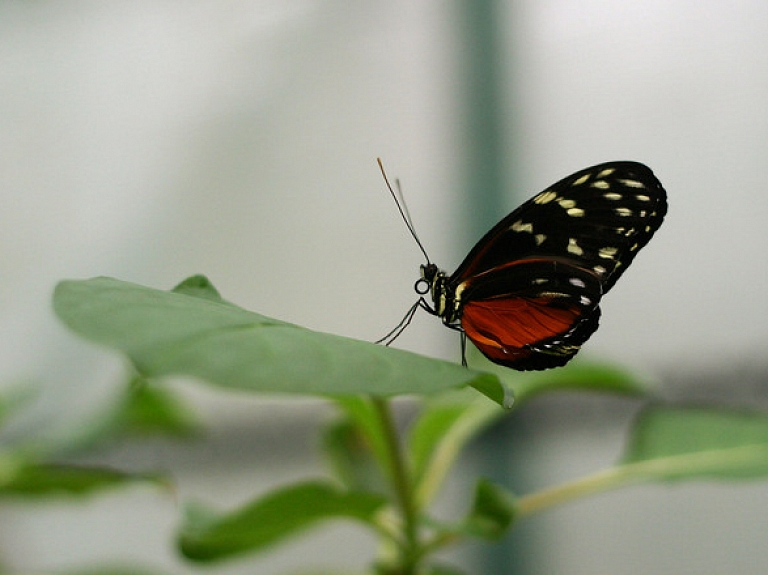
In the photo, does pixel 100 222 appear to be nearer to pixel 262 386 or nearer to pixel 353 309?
pixel 353 309

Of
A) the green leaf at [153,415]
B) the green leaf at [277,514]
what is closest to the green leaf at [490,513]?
the green leaf at [277,514]

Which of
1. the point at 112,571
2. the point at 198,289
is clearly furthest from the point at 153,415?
the point at 198,289

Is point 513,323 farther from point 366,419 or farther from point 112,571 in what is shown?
point 112,571

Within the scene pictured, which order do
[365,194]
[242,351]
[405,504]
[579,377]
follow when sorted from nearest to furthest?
[242,351] → [405,504] → [579,377] → [365,194]

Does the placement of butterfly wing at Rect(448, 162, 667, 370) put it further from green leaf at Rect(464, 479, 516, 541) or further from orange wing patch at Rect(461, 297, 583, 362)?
green leaf at Rect(464, 479, 516, 541)

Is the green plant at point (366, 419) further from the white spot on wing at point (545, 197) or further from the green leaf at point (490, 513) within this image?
the white spot on wing at point (545, 197)

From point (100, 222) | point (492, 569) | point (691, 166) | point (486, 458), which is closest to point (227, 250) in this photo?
point (100, 222)
